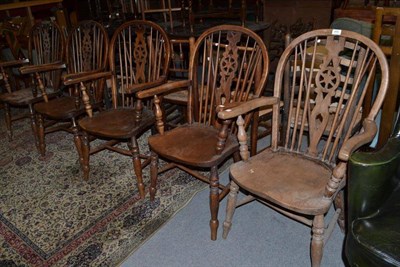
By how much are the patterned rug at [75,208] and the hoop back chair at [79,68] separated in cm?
31

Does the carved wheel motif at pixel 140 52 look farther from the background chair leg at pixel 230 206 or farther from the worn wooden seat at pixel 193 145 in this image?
the background chair leg at pixel 230 206

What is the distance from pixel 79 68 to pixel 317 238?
7.24 ft

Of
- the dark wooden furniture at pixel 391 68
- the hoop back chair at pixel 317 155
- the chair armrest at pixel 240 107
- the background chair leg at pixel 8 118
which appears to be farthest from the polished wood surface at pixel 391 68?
the background chair leg at pixel 8 118

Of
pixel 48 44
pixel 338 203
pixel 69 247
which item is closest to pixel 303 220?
pixel 338 203

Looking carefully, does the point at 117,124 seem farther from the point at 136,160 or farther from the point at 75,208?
the point at 75,208

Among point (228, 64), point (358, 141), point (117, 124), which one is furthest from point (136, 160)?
point (358, 141)

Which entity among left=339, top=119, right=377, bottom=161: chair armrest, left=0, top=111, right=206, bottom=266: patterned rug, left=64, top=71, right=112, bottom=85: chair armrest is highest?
left=64, top=71, right=112, bottom=85: chair armrest

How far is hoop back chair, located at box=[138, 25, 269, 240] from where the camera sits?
1703mm

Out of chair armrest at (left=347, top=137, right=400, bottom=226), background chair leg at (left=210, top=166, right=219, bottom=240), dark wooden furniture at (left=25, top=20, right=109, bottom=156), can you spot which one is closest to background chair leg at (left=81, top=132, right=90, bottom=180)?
dark wooden furniture at (left=25, top=20, right=109, bottom=156)

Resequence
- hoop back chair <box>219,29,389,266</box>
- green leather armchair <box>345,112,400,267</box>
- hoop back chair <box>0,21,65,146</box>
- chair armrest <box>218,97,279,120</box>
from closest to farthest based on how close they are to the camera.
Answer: green leather armchair <box>345,112,400,267</box> → hoop back chair <box>219,29,389,266</box> → chair armrest <box>218,97,279,120</box> → hoop back chair <box>0,21,65,146</box>

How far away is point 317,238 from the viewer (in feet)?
4.62

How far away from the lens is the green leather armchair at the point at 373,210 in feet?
3.64

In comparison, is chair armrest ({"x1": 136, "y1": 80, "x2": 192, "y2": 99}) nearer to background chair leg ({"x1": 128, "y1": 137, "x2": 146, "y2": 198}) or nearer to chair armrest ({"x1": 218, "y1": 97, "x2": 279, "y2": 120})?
background chair leg ({"x1": 128, "y1": 137, "x2": 146, "y2": 198})

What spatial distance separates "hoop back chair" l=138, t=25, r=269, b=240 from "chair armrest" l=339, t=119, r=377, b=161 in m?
0.55
